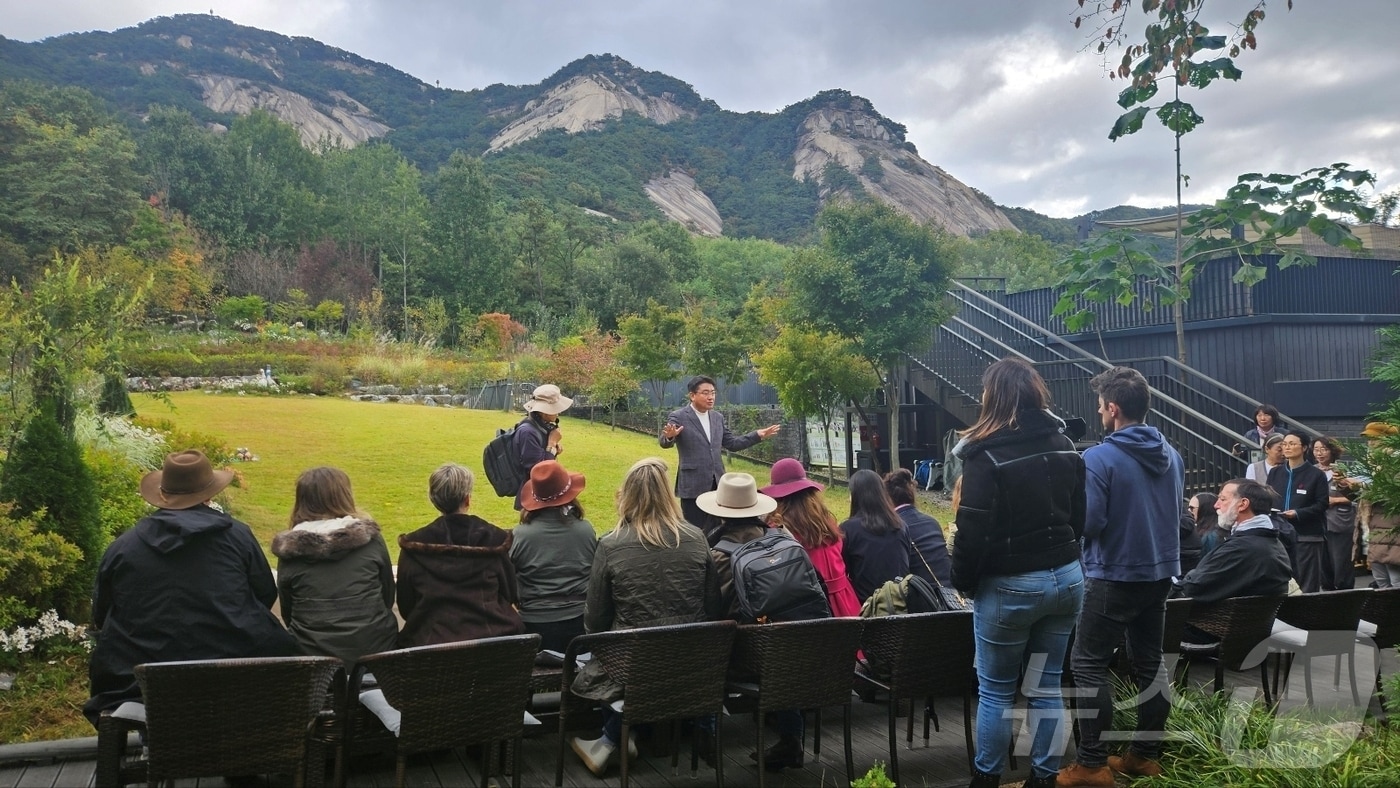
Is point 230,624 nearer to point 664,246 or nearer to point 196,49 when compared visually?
point 664,246

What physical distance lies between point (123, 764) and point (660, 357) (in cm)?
1380

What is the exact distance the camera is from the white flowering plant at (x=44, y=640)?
435 cm

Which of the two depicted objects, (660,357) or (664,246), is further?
(664,246)

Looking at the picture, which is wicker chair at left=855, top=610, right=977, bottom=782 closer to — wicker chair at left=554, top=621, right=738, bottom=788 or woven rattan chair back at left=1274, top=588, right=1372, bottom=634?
wicker chair at left=554, top=621, right=738, bottom=788

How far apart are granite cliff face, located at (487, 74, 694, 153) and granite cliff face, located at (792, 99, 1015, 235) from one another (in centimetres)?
1783

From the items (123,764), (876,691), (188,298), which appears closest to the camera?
(123,764)

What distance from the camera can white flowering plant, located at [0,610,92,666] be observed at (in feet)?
14.3

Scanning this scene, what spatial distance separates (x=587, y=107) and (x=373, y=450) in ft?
346

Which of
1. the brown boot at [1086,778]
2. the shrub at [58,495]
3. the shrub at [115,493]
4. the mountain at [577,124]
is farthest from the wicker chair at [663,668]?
the mountain at [577,124]

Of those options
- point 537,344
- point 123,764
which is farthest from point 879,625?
point 537,344

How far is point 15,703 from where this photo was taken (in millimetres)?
4023

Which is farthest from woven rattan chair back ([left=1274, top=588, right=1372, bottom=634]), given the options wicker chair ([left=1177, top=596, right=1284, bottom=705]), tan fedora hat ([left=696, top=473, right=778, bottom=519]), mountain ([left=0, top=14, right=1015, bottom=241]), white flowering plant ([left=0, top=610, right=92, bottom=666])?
mountain ([left=0, top=14, right=1015, bottom=241])

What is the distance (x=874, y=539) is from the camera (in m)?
3.79

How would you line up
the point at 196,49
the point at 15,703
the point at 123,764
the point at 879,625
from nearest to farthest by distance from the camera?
1. the point at 123,764
2. the point at 879,625
3. the point at 15,703
4. the point at 196,49
